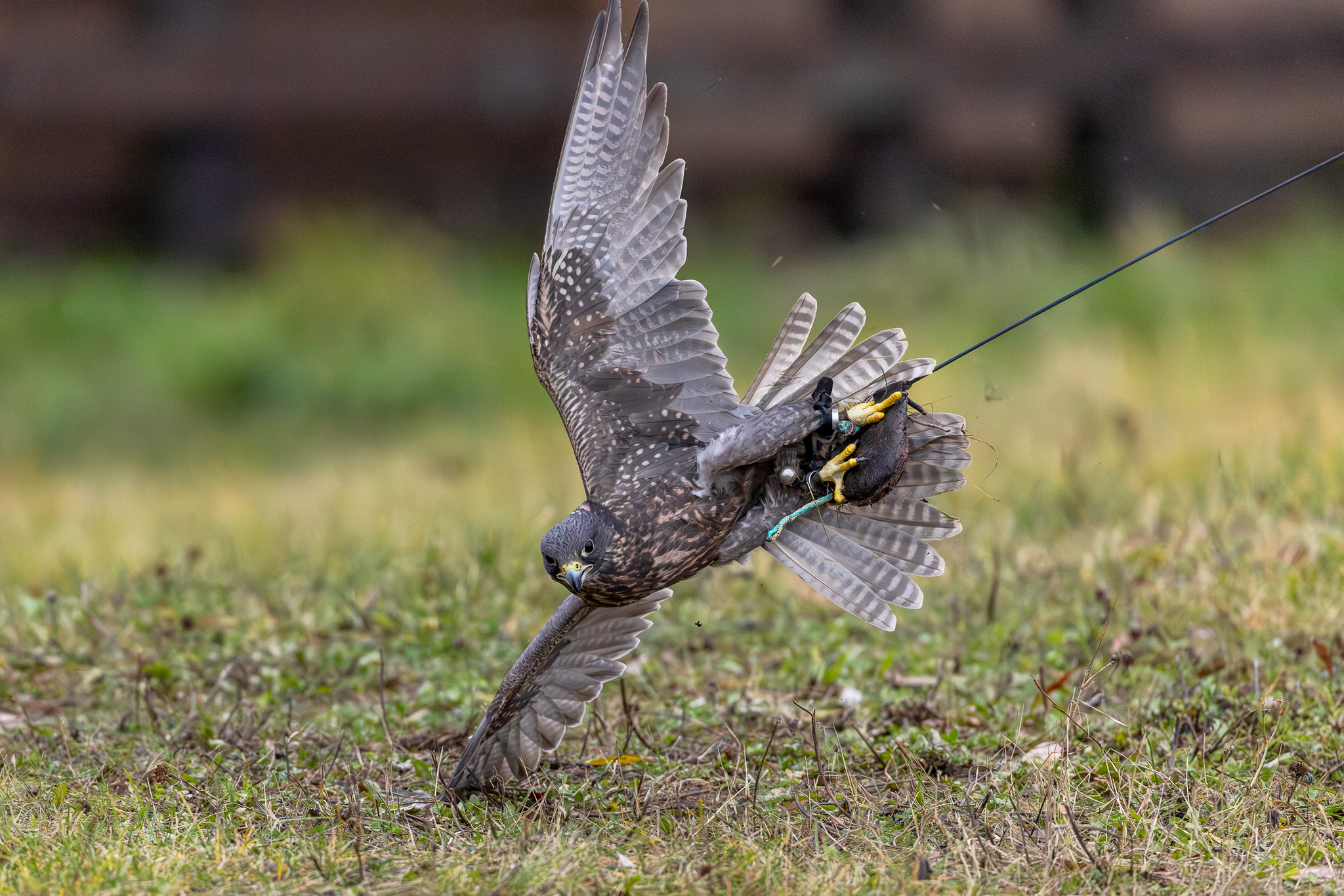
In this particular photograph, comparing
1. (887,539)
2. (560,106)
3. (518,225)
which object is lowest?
(887,539)

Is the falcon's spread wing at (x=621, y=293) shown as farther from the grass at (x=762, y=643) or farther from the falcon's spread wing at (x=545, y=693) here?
the grass at (x=762, y=643)

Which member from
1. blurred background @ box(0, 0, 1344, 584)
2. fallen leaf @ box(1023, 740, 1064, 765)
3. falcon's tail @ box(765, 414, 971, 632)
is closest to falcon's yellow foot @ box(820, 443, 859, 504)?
falcon's tail @ box(765, 414, 971, 632)

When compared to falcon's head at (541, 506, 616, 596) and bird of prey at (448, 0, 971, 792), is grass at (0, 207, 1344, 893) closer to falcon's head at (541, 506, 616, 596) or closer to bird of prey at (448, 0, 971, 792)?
bird of prey at (448, 0, 971, 792)

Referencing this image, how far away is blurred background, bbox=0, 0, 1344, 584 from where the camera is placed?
6809 millimetres

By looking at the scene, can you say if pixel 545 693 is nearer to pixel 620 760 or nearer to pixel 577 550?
pixel 620 760

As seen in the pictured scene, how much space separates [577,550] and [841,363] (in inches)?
34.0

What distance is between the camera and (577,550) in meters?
3.00

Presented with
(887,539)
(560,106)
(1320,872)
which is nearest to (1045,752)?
(887,539)

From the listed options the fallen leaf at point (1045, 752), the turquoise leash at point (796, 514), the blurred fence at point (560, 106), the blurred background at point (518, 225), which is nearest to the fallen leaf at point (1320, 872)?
the fallen leaf at point (1045, 752)

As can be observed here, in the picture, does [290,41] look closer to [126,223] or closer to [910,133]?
[126,223]

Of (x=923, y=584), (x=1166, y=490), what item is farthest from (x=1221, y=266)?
(x=923, y=584)

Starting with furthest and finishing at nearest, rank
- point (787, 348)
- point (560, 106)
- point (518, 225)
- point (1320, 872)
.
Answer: point (518, 225) < point (560, 106) < point (787, 348) < point (1320, 872)

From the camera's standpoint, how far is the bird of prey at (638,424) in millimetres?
3086

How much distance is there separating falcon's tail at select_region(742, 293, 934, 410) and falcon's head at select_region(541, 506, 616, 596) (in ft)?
2.01
